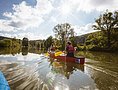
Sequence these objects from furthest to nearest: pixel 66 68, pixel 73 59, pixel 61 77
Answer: pixel 73 59 < pixel 66 68 < pixel 61 77

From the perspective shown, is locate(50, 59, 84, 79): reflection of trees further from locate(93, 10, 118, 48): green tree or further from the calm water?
locate(93, 10, 118, 48): green tree

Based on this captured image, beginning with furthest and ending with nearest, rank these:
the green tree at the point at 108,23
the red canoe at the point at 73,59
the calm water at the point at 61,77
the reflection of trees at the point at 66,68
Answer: the green tree at the point at 108,23 < the red canoe at the point at 73,59 < the reflection of trees at the point at 66,68 < the calm water at the point at 61,77

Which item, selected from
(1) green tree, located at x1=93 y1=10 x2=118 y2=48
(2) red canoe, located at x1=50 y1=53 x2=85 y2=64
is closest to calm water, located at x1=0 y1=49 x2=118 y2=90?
(2) red canoe, located at x1=50 y1=53 x2=85 y2=64

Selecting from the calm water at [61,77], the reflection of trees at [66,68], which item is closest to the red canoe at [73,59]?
the reflection of trees at [66,68]

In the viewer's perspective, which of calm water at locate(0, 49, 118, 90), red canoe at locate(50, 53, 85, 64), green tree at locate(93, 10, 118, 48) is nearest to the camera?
calm water at locate(0, 49, 118, 90)

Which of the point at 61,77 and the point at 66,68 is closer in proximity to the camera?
the point at 61,77

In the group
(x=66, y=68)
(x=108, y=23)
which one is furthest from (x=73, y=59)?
(x=108, y=23)

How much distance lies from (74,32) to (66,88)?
222ft

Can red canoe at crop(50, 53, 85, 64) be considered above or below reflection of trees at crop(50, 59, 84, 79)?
above

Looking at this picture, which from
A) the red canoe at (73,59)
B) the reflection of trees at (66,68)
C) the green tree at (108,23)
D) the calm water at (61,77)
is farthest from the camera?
the green tree at (108,23)

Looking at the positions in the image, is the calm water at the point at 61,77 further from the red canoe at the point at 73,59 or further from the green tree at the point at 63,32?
the green tree at the point at 63,32

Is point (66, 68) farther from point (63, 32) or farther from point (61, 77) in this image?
point (63, 32)

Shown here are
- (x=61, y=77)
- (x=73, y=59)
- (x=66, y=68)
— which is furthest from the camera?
(x=73, y=59)

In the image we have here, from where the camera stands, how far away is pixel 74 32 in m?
75.6
